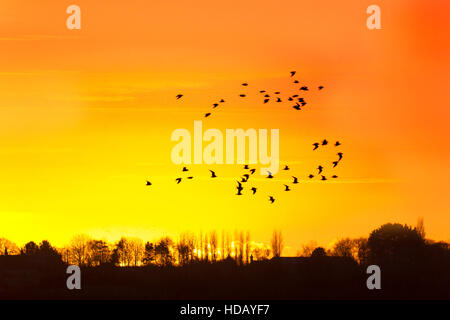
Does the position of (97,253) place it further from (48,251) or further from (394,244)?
(394,244)

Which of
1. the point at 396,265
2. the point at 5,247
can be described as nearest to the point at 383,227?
the point at 396,265

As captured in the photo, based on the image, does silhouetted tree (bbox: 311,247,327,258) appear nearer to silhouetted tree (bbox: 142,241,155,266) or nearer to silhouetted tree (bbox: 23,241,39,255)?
silhouetted tree (bbox: 142,241,155,266)

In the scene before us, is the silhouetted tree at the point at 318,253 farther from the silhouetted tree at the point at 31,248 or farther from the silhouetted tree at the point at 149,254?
the silhouetted tree at the point at 31,248

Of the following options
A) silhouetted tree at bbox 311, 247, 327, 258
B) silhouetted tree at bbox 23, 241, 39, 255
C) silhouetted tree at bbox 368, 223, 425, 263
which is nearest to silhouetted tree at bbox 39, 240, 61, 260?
silhouetted tree at bbox 23, 241, 39, 255

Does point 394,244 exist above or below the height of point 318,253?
above

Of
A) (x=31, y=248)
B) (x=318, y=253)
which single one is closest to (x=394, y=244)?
(x=318, y=253)

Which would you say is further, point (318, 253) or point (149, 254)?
point (149, 254)

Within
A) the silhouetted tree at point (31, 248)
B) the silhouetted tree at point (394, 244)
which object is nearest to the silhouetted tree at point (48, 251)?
the silhouetted tree at point (31, 248)

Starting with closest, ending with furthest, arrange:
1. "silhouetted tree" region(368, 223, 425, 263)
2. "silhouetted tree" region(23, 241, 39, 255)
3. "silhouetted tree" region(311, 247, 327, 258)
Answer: "silhouetted tree" region(368, 223, 425, 263) < "silhouetted tree" region(311, 247, 327, 258) < "silhouetted tree" region(23, 241, 39, 255)

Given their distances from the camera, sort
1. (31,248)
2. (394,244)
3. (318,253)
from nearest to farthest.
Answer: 1. (394,244)
2. (318,253)
3. (31,248)
